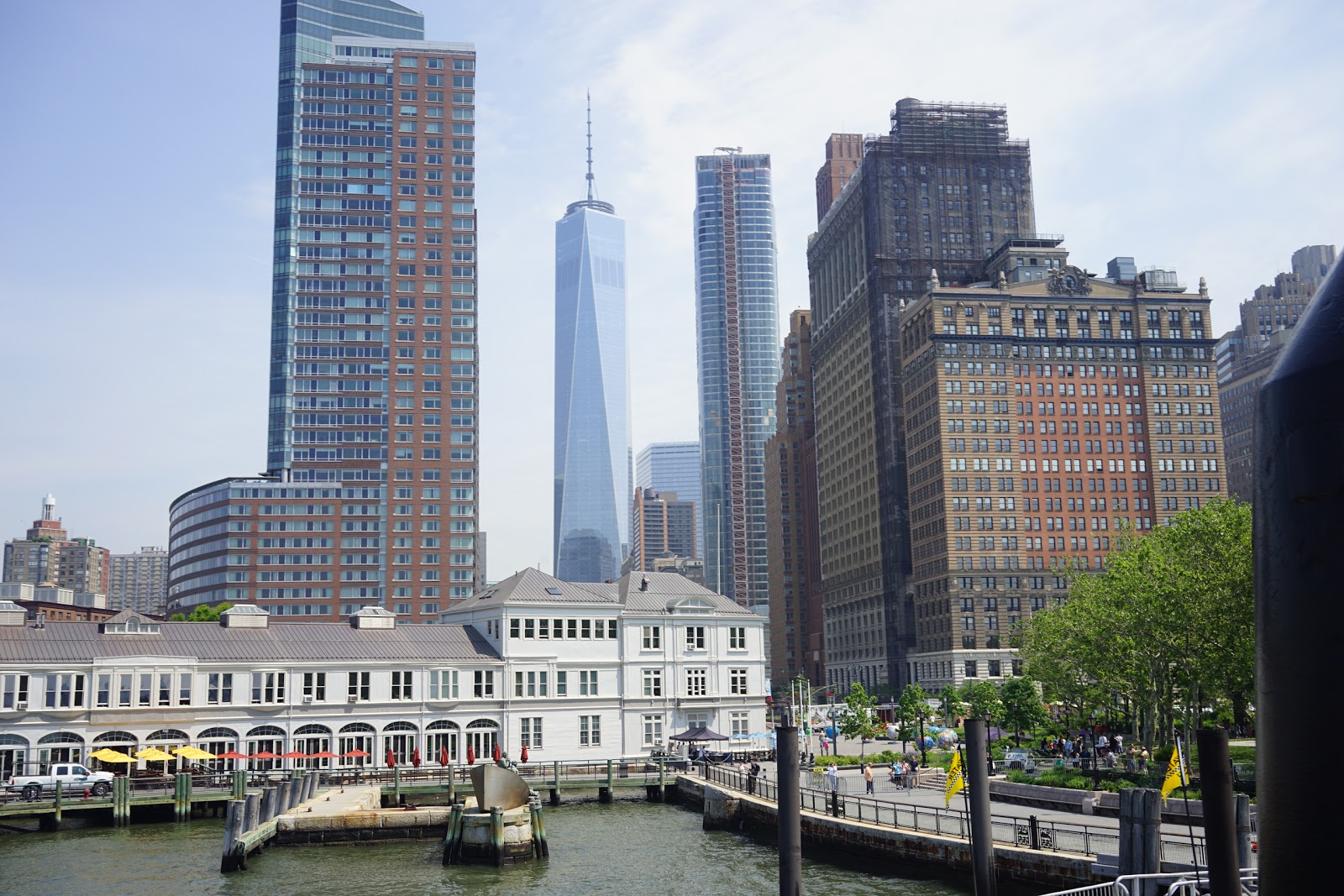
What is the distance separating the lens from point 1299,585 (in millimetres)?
5246

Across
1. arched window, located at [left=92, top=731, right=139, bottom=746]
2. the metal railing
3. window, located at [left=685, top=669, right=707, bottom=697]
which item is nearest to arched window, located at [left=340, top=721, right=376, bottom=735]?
arched window, located at [left=92, top=731, right=139, bottom=746]

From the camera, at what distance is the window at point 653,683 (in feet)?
316

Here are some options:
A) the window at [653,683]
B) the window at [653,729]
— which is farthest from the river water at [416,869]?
the window at [653,683]

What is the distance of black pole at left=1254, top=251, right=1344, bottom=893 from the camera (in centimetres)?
512

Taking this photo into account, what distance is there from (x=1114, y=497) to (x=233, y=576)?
133 m

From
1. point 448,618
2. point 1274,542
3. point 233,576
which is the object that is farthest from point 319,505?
point 1274,542

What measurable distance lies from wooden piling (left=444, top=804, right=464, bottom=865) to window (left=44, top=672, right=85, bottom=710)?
3576cm

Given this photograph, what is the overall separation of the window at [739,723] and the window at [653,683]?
643 centimetres

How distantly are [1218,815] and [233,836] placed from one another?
149 feet

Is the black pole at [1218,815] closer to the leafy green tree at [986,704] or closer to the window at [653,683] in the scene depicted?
the leafy green tree at [986,704]

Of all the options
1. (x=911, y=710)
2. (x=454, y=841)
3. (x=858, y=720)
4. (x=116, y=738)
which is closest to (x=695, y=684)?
(x=858, y=720)

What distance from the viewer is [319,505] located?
192750mm

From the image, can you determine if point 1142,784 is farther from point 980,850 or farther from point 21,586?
point 21,586

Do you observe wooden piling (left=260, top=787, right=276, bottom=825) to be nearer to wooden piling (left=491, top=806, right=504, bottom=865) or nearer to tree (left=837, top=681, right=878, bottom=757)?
wooden piling (left=491, top=806, right=504, bottom=865)
